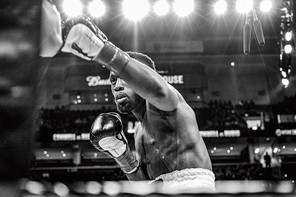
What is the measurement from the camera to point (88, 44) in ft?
5.66

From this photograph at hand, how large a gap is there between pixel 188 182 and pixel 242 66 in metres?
14.1

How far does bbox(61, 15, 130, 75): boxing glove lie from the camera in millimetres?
1630

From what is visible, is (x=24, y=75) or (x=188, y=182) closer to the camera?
(x=24, y=75)

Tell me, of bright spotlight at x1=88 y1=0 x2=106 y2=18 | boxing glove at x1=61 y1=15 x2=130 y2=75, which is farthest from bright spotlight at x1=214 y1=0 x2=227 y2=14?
boxing glove at x1=61 y1=15 x2=130 y2=75

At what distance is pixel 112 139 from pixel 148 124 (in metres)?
0.30

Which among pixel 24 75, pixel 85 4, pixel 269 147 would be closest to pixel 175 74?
pixel 269 147

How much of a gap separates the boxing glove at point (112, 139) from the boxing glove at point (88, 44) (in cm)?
69

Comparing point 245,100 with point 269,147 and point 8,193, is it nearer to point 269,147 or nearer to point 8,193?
point 269,147

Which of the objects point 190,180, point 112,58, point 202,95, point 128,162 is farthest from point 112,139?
point 202,95

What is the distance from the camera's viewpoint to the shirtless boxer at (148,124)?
5.89ft

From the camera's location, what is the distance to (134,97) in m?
2.46

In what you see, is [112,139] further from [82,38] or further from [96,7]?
[96,7]

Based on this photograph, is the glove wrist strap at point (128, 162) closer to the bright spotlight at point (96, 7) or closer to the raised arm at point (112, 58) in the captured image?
the raised arm at point (112, 58)

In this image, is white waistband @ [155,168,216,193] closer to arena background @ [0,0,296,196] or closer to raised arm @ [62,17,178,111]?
raised arm @ [62,17,178,111]
